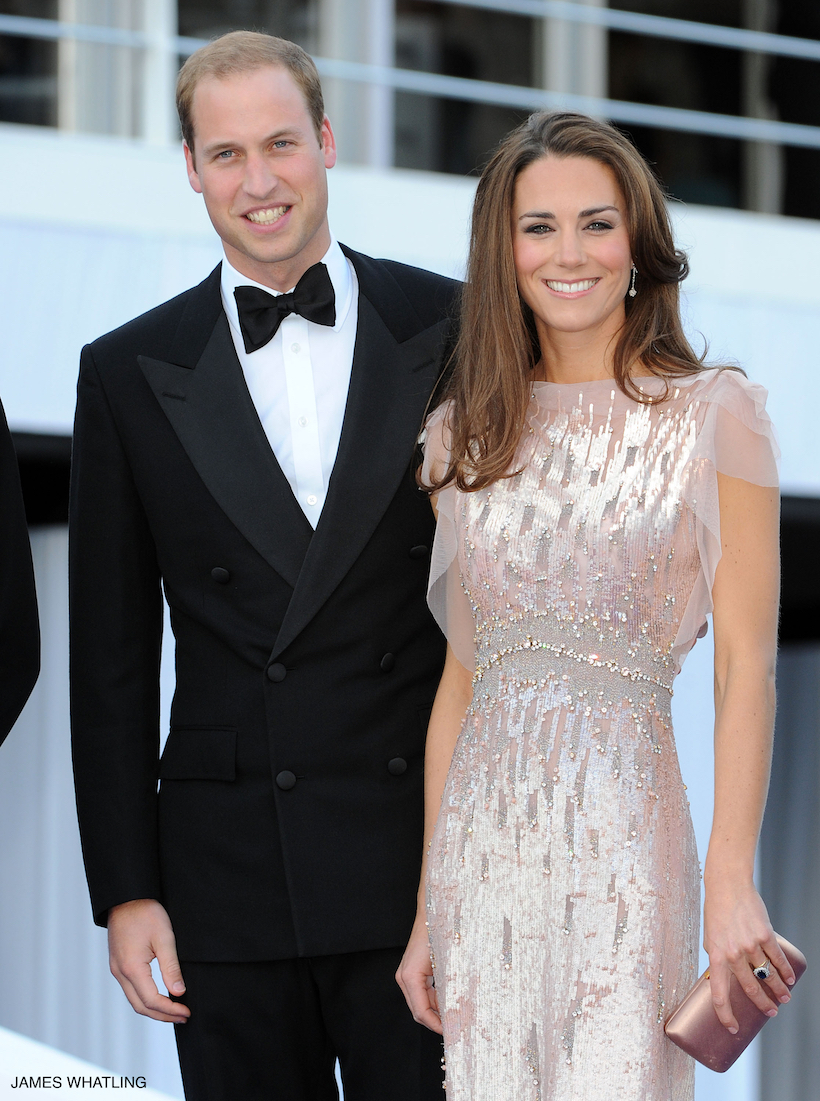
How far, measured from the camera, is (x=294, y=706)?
1922 mm

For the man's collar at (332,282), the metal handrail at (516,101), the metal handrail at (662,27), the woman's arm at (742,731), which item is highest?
the metal handrail at (662,27)

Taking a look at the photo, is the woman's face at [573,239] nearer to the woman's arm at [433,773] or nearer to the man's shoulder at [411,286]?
the man's shoulder at [411,286]

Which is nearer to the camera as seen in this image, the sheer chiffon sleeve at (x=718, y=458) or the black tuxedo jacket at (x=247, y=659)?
the sheer chiffon sleeve at (x=718, y=458)

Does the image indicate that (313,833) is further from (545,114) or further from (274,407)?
(545,114)

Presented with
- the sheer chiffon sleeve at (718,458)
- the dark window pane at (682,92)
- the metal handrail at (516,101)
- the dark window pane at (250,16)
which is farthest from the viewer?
the dark window pane at (682,92)

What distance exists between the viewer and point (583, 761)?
1761 millimetres

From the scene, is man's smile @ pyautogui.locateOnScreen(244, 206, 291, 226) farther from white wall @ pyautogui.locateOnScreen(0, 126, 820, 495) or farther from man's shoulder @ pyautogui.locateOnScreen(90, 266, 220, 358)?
white wall @ pyautogui.locateOnScreen(0, 126, 820, 495)

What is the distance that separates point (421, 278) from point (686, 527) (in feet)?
2.15

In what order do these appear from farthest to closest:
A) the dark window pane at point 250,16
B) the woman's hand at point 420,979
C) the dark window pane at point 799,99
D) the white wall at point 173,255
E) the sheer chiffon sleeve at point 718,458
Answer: the dark window pane at point 250,16, the dark window pane at point 799,99, the white wall at point 173,255, the woman's hand at point 420,979, the sheer chiffon sleeve at point 718,458


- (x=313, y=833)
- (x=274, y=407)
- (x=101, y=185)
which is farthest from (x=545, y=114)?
(x=101, y=185)

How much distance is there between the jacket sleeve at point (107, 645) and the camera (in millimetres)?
1988

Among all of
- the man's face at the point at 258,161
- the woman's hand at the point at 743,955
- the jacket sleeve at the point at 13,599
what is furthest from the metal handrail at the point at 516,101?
the woman's hand at the point at 743,955

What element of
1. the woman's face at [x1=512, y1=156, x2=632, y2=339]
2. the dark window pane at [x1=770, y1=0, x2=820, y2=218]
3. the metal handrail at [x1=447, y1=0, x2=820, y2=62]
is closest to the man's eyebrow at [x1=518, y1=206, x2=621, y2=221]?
the woman's face at [x1=512, y1=156, x2=632, y2=339]

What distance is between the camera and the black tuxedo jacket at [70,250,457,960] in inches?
75.7
